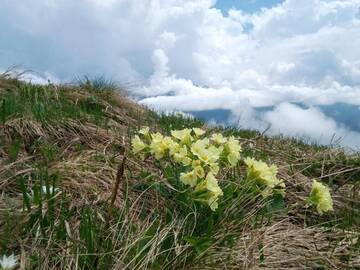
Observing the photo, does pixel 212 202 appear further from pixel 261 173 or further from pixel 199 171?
pixel 261 173

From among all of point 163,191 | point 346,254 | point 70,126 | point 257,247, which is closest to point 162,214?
point 163,191

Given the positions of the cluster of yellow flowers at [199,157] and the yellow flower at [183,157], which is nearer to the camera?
the cluster of yellow flowers at [199,157]

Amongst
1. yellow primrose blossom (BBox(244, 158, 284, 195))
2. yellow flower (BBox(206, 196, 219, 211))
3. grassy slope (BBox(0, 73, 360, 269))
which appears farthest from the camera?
yellow primrose blossom (BBox(244, 158, 284, 195))

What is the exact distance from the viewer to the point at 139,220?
297cm

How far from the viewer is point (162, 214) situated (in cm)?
312

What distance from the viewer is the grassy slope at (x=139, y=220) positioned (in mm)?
2651

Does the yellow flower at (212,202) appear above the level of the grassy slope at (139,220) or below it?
above

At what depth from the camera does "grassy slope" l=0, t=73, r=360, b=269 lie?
2651mm

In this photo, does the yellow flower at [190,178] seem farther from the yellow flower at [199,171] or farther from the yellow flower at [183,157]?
the yellow flower at [183,157]

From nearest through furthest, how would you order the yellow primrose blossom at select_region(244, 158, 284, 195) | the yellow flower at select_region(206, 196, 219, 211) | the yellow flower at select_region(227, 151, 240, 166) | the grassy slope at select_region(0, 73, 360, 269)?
the grassy slope at select_region(0, 73, 360, 269) → the yellow flower at select_region(206, 196, 219, 211) → the yellow primrose blossom at select_region(244, 158, 284, 195) → the yellow flower at select_region(227, 151, 240, 166)

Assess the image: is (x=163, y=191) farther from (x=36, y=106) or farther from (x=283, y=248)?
(x=36, y=106)

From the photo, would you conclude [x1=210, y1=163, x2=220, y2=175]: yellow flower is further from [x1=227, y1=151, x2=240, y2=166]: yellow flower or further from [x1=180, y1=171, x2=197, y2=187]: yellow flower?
[x1=227, y1=151, x2=240, y2=166]: yellow flower

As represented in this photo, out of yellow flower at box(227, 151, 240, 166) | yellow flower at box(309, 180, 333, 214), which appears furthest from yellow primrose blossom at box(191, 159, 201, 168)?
yellow flower at box(309, 180, 333, 214)

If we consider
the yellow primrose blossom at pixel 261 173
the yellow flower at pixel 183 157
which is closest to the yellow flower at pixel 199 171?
the yellow flower at pixel 183 157
